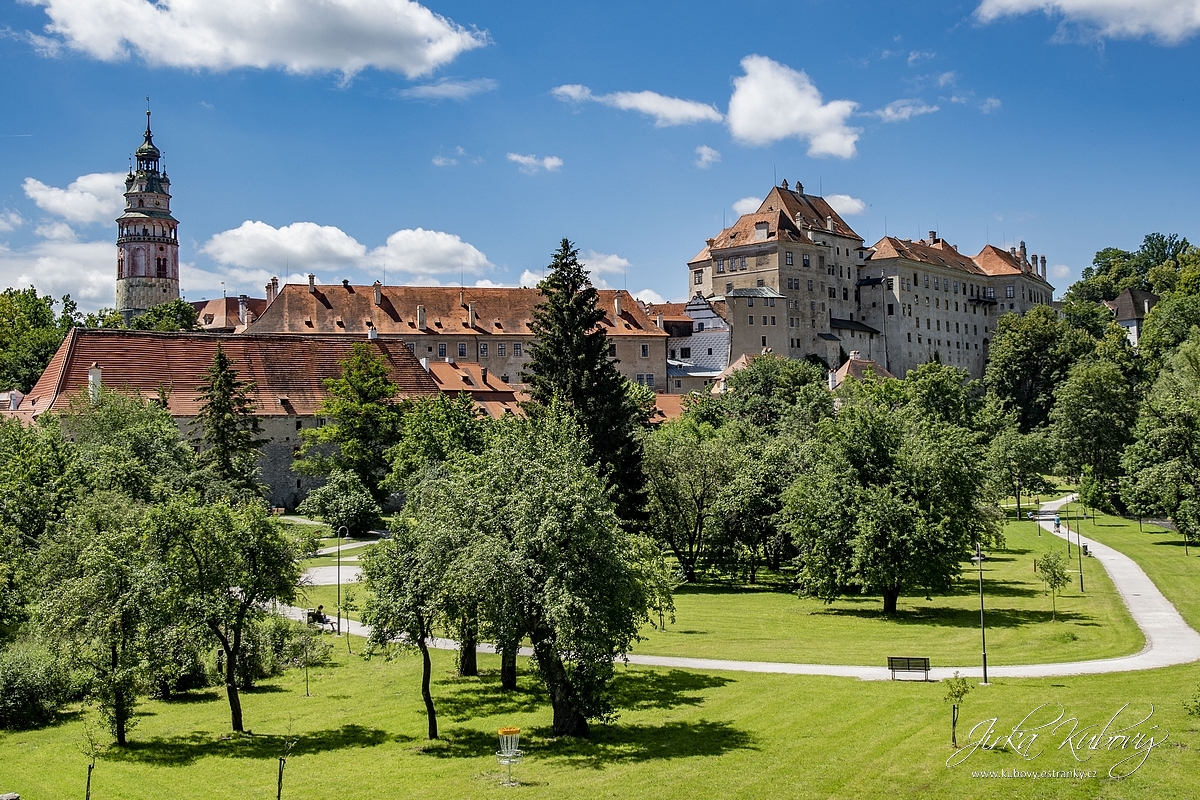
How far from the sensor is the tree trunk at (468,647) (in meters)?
25.9

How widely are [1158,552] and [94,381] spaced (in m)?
60.6

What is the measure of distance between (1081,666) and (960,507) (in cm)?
1167

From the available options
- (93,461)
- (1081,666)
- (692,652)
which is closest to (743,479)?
(692,652)

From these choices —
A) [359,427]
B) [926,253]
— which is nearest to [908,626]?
[359,427]

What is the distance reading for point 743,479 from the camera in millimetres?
48844

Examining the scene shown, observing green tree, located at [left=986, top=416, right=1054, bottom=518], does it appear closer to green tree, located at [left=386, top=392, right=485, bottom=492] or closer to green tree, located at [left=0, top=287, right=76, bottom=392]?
green tree, located at [left=386, top=392, right=485, bottom=492]

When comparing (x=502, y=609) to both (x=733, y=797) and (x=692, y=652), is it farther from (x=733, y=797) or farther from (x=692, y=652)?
(x=692, y=652)

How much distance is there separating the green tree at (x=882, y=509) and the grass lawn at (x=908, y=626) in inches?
67.2

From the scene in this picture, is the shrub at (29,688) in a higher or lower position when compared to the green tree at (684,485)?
lower

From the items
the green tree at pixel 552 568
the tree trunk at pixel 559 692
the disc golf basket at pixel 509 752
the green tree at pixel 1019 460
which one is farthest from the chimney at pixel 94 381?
the green tree at pixel 1019 460

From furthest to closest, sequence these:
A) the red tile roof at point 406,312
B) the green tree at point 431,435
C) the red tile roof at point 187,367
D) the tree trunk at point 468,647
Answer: the red tile roof at point 406,312 < the red tile roof at point 187,367 < the green tree at point 431,435 < the tree trunk at point 468,647

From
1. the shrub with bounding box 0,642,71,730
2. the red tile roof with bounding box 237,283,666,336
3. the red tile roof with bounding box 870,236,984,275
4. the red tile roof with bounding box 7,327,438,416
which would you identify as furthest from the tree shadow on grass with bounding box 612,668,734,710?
the red tile roof with bounding box 870,236,984,275

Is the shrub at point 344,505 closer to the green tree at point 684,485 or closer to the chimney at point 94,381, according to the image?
the chimney at point 94,381

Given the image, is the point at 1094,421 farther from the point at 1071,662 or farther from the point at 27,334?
the point at 27,334
